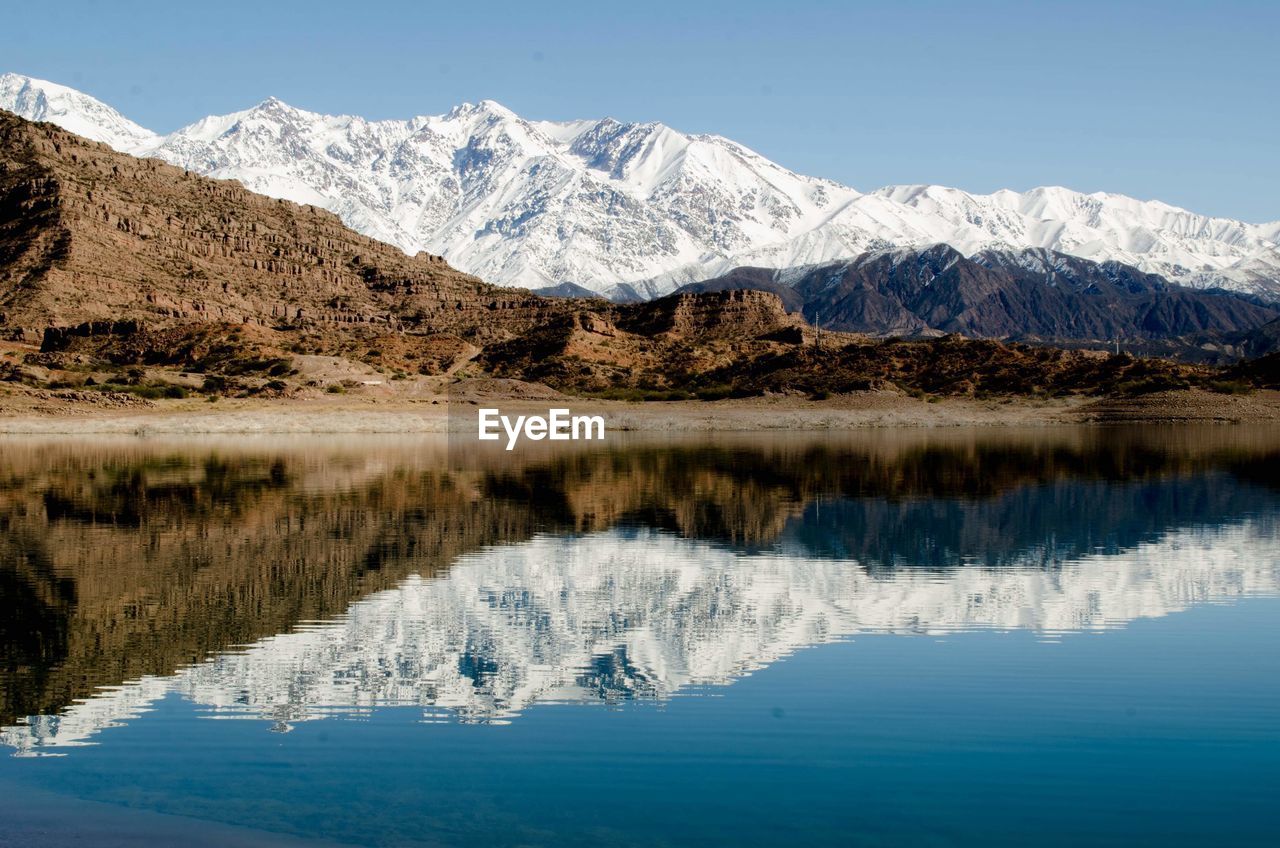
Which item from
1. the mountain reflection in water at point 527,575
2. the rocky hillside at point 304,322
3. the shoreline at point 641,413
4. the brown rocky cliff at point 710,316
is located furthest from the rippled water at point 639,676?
the brown rocky cliff at point 710,316

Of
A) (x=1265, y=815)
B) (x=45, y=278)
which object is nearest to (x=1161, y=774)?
(x=1265, y=815)

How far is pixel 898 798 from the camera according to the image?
12.3 m

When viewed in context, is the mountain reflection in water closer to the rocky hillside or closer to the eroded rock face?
the rocky hillside

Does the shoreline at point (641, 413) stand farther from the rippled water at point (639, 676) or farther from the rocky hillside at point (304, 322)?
the rippled water at point (639, 676)

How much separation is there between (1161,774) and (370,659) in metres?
10.1

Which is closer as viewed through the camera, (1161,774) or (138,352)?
(1161,774)

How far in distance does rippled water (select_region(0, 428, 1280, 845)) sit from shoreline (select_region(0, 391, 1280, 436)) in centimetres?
5585

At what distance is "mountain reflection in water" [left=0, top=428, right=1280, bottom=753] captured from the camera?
1689cm

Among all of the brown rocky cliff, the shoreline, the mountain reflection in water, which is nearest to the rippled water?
the mountain reflection in water

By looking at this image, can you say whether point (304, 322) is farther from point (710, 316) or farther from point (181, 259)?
point (710, 316)

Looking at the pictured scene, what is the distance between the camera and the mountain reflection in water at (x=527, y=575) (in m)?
16.9

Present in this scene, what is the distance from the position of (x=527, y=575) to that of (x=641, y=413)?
86911mm

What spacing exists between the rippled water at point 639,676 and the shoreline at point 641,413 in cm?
5585

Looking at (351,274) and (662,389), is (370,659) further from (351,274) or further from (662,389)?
(351,274)
